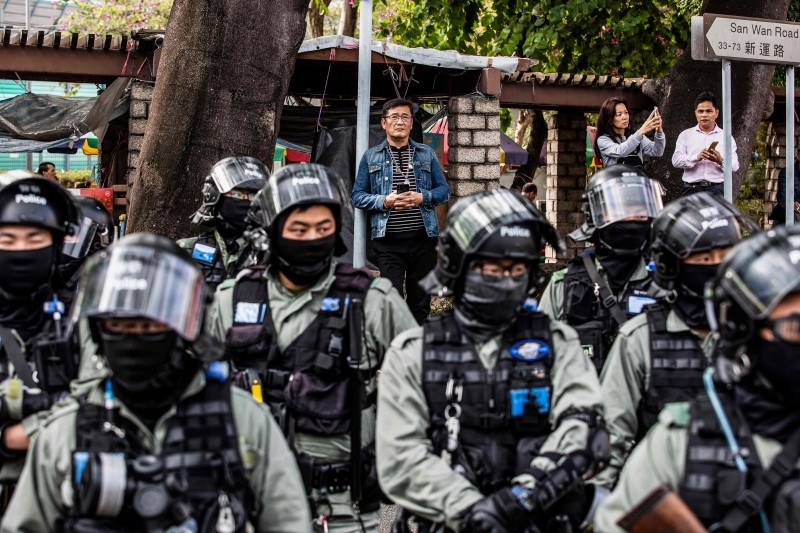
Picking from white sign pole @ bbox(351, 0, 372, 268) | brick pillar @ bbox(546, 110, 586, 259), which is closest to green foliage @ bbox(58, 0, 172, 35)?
brick pillar @ bbox(546, 110, 586, 259)

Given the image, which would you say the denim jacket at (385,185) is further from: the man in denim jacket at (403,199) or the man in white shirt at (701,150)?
the man in white shirt at (701,150)

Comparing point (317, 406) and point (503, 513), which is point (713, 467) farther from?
point (317, 406)

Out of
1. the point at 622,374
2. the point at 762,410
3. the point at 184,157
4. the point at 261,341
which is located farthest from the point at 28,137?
the point at 762,410

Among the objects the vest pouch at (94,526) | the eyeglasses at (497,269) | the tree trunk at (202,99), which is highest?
the tree trunk at (202,99)

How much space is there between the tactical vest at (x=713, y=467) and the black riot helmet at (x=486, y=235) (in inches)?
47.2

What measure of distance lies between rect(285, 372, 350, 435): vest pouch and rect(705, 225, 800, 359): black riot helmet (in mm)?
1866

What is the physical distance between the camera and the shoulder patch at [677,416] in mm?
3014

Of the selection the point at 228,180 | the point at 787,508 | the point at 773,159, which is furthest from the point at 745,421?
the point at 773,159

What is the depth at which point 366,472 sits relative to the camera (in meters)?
4.52

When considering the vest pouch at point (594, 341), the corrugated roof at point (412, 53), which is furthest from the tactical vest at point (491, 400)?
the corrugated roof at point (412, 53)

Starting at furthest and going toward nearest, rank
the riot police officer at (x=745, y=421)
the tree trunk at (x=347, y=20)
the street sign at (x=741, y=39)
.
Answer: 1. the tree trunk at (x=347, y=20)
2. the street sign at (x=741, y=39)
3. the riot police officer at (x=745, y=421)

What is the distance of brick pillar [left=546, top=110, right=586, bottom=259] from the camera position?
1831 cm

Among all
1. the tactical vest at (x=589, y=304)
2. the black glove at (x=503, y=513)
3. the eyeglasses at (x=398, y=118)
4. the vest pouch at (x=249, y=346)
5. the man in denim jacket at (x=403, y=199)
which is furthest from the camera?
the eyeglasses at (x=398, y=118)

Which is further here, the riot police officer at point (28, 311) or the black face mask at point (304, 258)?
the black face mask at point (304, 258)
